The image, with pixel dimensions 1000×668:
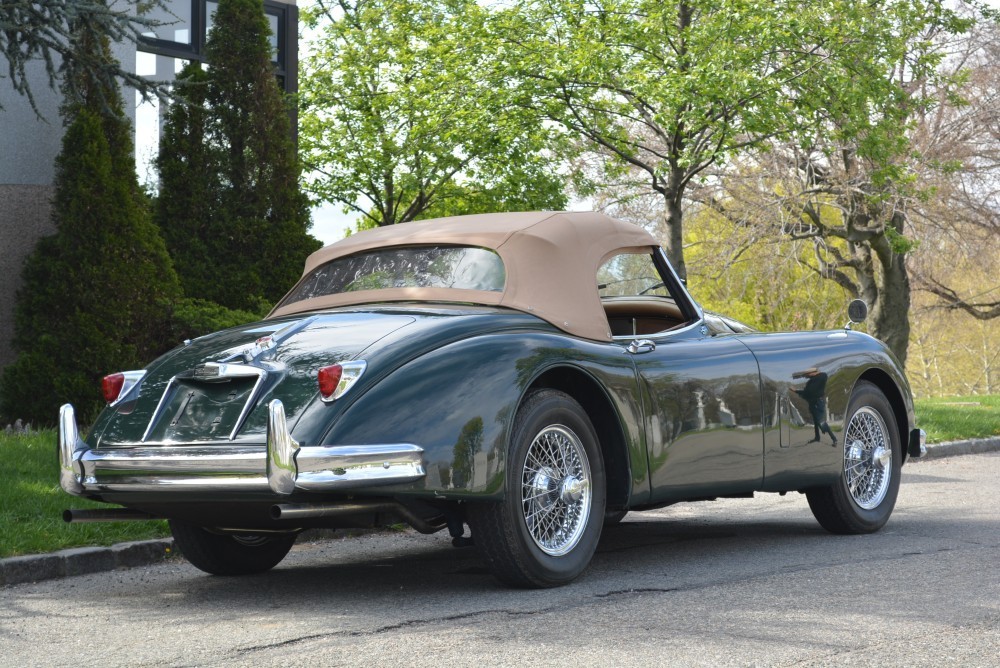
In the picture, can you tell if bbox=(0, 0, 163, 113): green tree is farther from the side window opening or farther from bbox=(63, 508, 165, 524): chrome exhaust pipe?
bbox=(63, 508, 165, 524): chrome exhaust pipe

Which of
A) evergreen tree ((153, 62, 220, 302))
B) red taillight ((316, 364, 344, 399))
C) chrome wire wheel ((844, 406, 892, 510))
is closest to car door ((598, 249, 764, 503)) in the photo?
chrome wire wheel ((844, 406, 892, 510))

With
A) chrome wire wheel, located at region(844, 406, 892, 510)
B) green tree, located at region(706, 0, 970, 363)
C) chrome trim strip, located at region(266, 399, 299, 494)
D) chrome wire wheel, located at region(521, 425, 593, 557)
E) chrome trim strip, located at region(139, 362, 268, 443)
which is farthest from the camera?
green tree, located at region(706, 0, 970, 363)

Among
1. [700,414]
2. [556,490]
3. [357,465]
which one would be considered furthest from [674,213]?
[357,465]

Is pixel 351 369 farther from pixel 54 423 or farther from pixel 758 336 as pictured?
pixel 54 423

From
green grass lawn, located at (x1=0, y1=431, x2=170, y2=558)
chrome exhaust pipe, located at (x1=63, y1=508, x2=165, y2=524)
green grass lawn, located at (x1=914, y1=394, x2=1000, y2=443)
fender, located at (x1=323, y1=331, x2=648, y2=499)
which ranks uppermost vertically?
fender, located at (x1=323, y1=331, x2=648, y2=499)

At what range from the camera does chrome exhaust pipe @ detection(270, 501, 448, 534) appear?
5.09 meters

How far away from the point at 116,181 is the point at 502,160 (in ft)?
36.9

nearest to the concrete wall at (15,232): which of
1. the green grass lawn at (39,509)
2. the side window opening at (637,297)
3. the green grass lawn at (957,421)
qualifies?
the green grass lawn at (39,509)

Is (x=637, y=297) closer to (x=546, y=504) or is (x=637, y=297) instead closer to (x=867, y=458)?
(x=546, y=504)

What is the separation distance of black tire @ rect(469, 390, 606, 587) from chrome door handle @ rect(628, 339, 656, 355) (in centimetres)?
54

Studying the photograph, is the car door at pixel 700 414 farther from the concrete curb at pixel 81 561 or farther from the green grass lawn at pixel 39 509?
the green grass lawn at pixel 39 509

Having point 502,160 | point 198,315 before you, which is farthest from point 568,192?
point 198,315

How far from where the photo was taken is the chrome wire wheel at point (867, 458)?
25.2 feet

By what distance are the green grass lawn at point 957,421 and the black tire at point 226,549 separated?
9.86m
